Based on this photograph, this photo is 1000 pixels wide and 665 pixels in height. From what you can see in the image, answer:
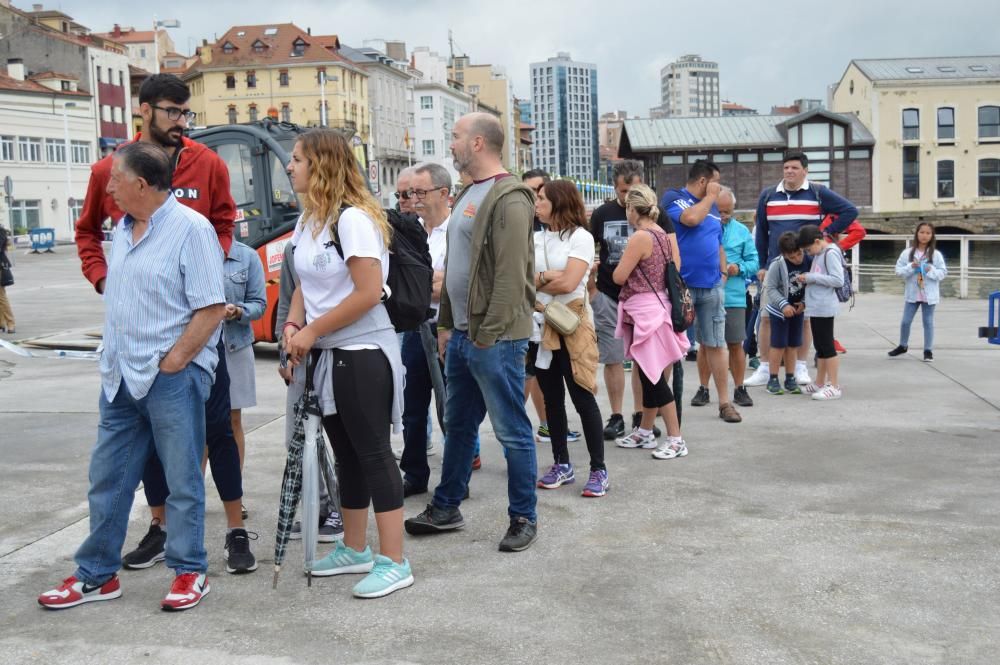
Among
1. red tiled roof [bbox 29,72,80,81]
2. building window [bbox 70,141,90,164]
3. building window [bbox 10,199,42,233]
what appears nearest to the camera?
building window [bbox 10,199,42,233]

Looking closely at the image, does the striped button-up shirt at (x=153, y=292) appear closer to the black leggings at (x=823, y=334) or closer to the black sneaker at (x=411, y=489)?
the black sneaker at (x=411, y=489)

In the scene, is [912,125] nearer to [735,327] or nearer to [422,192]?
[735,327]

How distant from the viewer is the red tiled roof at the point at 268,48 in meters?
96.1

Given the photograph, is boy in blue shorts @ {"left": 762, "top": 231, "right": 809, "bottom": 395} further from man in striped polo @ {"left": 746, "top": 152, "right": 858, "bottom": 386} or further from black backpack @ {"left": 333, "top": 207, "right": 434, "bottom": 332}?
black backpack @ {"left": 333, "top": 207, "right": 434, "bottom": 332}

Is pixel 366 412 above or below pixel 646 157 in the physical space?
below

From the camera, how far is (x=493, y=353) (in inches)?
198

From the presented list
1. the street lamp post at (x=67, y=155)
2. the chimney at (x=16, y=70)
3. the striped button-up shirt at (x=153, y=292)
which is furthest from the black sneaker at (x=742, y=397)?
the chimney at (x=16, y=70)

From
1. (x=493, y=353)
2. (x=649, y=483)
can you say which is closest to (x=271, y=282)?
(x=649, y=483)

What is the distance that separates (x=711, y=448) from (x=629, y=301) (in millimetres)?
1124

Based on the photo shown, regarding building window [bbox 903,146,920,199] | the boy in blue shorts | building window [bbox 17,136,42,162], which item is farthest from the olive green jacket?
building window [bbox 17,136,42,162]

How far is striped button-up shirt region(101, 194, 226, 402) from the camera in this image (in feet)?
13.8

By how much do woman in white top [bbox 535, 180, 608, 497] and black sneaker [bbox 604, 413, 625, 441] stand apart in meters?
1.22

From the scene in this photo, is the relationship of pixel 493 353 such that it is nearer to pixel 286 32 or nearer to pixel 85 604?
pixel 85 604

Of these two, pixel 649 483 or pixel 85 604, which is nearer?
pixel 85 604
